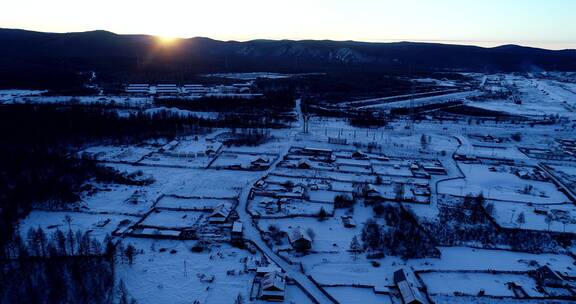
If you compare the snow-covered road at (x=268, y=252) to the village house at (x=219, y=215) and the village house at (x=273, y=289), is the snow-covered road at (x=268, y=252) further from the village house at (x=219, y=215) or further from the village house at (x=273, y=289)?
the village house at (x=273, y=289)

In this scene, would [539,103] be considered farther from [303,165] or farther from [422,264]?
[422,264]

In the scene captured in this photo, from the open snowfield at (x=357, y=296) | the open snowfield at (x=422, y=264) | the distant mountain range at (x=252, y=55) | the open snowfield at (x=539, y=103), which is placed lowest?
the open snowfield at (x=357, y=296)

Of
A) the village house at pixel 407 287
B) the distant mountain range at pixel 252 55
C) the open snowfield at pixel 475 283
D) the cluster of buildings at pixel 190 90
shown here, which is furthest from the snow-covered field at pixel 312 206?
the distant mountain range at pixel 252 55

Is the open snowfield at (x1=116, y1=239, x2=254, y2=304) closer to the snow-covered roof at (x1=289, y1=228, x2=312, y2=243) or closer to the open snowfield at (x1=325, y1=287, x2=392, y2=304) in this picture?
the snow-covered roof at (x1=289, y1=228, x2=312, y2=243)

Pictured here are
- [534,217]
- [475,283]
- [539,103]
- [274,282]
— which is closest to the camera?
[274,282]

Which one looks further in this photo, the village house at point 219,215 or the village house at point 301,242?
the village house at point 219,215

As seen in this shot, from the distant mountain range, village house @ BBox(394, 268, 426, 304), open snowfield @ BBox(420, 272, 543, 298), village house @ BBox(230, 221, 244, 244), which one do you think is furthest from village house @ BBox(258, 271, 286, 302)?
the distant mountain range

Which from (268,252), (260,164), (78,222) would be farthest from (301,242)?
(260,164)

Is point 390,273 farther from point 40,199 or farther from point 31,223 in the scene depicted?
point 40,199
